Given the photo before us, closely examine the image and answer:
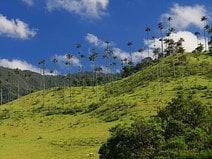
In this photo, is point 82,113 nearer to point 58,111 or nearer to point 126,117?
point 58,111

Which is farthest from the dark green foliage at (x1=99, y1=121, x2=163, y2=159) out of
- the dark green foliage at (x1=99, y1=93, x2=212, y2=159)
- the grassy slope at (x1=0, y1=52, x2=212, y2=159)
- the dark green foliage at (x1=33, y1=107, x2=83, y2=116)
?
the dark green foliage at (x1=33, y1=107, x2=83, y2=116)

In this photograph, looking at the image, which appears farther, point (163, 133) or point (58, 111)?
point (58, 111)

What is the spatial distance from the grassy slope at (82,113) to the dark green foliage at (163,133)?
59.6ft

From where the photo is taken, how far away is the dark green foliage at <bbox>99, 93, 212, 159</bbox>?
4397 centimetres

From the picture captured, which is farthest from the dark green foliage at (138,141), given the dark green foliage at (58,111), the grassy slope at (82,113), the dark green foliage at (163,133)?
the dark green foliage at (58,111)

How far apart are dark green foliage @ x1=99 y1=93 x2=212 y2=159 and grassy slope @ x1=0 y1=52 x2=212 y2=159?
18160 millimetres

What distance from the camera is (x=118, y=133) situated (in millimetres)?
50781

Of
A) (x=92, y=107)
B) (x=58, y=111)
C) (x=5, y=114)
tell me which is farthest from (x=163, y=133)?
(x=5, y=114)

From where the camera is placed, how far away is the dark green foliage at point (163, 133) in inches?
1731

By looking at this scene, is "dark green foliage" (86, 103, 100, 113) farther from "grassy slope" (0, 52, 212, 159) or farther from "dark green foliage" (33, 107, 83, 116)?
"dark green foliage" (33, 107, 83, 116)

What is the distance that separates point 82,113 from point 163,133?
273 ft

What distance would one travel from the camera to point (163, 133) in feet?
159

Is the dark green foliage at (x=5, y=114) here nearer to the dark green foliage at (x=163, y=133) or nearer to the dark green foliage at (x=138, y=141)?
the dark green foliage at (x=163, y=133)

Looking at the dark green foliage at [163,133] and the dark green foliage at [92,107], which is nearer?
the dark green foliage at [163,133]
